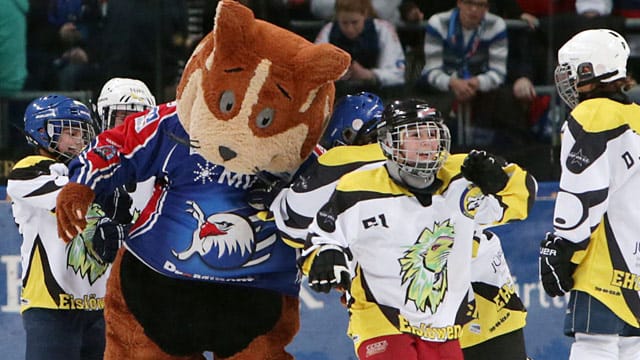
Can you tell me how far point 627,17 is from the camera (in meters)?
5.08

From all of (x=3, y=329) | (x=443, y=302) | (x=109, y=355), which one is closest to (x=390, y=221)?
(x=443, y=302)

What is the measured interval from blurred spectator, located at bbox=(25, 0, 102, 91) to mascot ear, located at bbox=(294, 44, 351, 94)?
1648mm

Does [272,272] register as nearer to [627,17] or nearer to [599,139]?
[599,139]

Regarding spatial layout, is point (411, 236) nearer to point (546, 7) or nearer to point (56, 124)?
point (56, 124)

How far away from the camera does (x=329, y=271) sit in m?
3.29

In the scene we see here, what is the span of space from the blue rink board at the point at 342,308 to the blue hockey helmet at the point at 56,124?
94 cm

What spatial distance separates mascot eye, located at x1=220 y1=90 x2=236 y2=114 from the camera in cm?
342

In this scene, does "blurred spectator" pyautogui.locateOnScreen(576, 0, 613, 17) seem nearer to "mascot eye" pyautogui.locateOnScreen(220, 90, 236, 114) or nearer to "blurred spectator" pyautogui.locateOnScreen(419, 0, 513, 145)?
"blurred spectator" pyautogui.locateOnScreen(419, 0, 513, 145)

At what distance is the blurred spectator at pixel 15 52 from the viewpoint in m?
4.89

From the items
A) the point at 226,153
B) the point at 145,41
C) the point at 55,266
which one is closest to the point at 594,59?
the point at 226,153

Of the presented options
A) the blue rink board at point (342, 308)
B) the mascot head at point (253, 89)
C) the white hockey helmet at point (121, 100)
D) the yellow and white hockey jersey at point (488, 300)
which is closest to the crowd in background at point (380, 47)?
the blue rink board at point (342, 308)

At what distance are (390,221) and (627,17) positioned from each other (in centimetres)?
200

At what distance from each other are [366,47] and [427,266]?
163 centimetres

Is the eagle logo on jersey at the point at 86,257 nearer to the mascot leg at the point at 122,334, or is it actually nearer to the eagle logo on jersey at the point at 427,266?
the mascot leg at the point at 122,334
